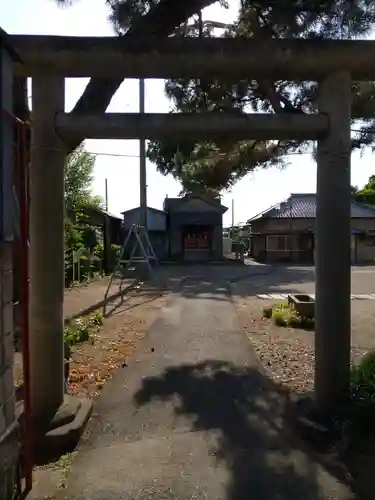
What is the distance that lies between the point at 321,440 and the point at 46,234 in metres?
2.90

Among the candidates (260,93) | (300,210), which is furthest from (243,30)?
(300,210)

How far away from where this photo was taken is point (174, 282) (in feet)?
65.2

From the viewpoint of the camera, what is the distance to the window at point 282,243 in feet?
127

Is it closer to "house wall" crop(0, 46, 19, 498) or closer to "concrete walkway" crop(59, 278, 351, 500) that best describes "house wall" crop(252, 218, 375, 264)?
"concrete walkway" crop(59, 278, 351, 500)

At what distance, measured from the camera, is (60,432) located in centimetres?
411

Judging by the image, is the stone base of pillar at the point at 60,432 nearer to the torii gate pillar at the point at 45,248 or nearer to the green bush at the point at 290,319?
the torii gate pillar at the point at 45,248

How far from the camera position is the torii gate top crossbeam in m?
4.19

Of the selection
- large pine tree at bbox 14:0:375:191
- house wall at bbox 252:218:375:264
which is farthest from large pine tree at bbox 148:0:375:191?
house wall at bbox 252:218:375:264

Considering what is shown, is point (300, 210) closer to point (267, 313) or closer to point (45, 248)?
point (267, 313)

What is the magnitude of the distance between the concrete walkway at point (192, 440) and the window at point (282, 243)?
105ft

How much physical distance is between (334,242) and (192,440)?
84.2 inches

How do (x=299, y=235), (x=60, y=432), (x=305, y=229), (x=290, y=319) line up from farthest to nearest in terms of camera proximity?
(x=299, y=235) → (x=305, y=229) → (x=290, y=319) → (x=60, y=432)

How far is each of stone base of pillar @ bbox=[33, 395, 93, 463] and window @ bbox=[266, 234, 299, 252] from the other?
35.2 metres

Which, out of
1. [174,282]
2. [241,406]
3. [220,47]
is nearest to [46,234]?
[220,47]
